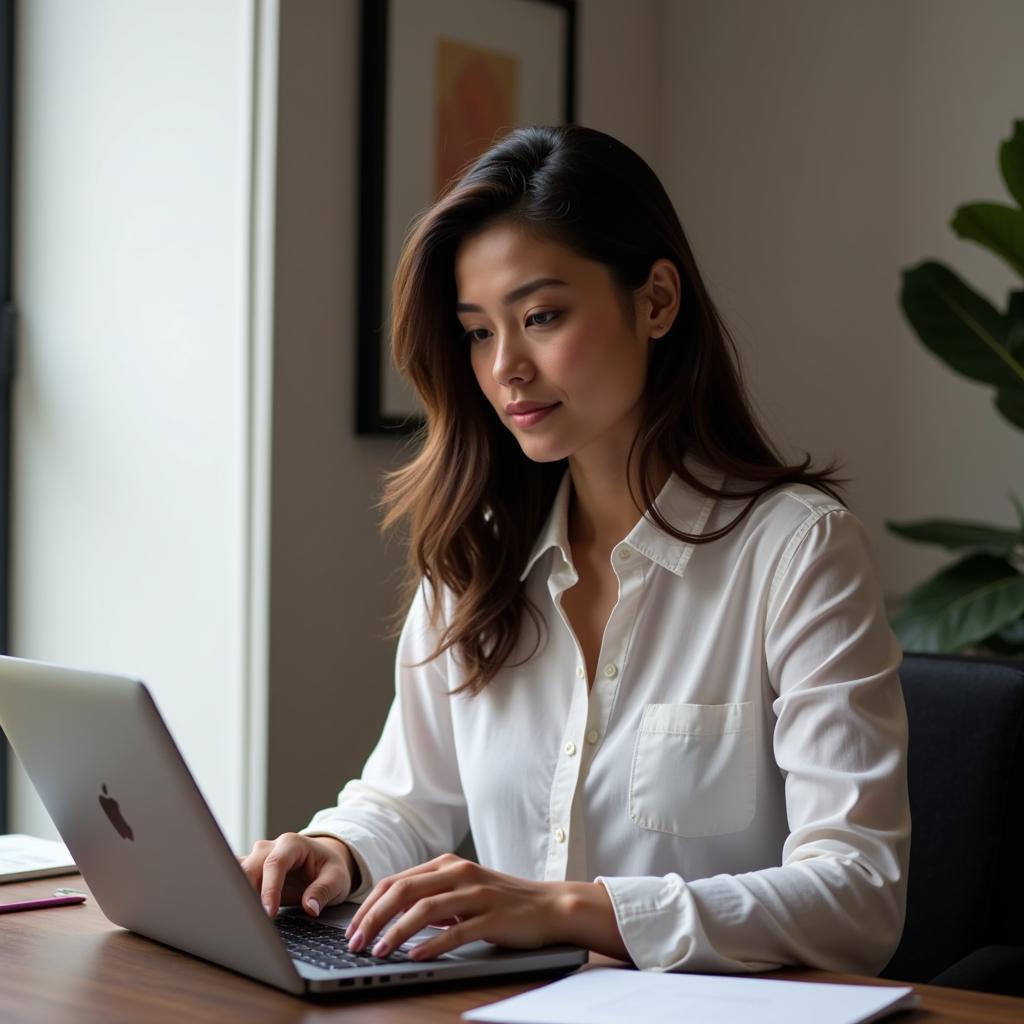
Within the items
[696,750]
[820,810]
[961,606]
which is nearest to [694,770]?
[696,750]

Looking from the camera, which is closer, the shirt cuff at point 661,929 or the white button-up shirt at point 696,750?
the shirt cuff at point 661,929

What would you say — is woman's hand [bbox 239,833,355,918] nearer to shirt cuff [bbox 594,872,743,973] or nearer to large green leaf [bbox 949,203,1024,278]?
shirt cuff [bbox 594,872,743,973]

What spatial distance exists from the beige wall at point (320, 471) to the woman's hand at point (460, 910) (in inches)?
59.9

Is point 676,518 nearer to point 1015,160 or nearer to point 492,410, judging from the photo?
point 492,410

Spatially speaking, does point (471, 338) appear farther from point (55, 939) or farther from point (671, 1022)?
point (671, 1022)

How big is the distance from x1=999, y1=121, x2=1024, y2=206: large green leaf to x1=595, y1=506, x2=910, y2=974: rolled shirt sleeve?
51.3 inches

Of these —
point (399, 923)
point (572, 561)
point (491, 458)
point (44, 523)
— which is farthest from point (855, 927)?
point (44, 523)

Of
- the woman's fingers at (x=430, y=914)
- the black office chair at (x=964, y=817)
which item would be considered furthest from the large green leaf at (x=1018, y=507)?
the woman's fingers at (x=430, y=914)

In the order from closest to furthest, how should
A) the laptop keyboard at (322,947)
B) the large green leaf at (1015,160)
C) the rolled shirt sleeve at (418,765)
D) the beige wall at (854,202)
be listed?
the laptop keyboard at (322,947) → the rolled shirt sleeve at (418,765) → the large green leaf at (1015,160) → the beige wall at (854,202)

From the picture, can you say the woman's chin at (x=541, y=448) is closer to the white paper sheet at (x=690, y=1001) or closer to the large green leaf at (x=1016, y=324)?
the white paper sheet at (x=690, y=1001)

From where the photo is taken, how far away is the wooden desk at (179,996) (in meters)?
1.00

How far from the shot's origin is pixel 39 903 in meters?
1.34

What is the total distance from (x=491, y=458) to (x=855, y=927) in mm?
716


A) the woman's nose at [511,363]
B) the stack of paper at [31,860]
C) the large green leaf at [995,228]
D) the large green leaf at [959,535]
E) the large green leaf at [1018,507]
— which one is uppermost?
the large green leaf at [995,228]
